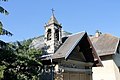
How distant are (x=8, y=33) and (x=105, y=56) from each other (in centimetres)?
1600

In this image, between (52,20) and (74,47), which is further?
(52,20)

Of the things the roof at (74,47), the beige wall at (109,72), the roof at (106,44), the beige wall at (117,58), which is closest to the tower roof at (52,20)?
the roof at (74,47)

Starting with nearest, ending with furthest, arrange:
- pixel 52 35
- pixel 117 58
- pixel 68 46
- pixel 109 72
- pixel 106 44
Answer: pixel 68 46
pixel 52 35
pixel 109 72
pixel 117 58
pixel 106 44

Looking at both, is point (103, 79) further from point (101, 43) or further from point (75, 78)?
point (75, 78)

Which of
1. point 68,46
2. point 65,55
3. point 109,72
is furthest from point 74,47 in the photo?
point 109,72

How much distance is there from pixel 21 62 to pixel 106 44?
555 inches

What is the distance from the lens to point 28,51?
18516 millimetres

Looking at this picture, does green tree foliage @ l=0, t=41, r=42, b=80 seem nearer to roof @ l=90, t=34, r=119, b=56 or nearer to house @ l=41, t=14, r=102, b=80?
house @ l=41, t=14, r=102, b=80

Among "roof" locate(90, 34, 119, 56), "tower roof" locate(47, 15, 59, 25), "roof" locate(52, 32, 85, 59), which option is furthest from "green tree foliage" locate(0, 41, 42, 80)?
"roof" locate(90, 34, 119, 56)

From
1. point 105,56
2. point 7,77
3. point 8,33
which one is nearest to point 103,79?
point 105,56

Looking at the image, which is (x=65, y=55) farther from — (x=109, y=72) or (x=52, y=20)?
(x=109, y=72)

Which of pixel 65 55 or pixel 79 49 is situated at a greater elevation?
pixel 79 49

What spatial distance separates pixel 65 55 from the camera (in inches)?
709

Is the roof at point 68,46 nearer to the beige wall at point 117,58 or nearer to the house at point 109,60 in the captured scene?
the house at point 109,60
